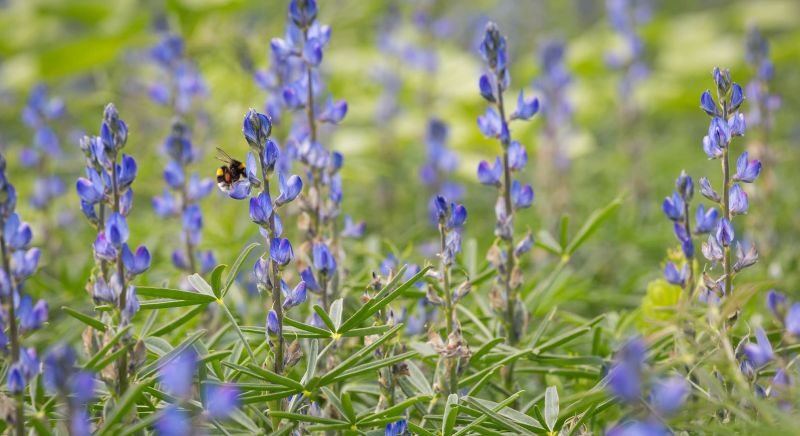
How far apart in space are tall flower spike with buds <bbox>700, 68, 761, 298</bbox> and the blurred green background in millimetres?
639

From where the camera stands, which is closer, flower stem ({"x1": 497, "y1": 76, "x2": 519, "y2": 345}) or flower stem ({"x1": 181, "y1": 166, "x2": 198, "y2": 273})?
flower stem ({"x1": 497, "y1": 76, "x2": 519, "y2": 345})

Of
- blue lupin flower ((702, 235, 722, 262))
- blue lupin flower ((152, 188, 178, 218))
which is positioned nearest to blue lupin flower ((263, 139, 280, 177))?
blue lupin flower ((702, 235, 722, 262))

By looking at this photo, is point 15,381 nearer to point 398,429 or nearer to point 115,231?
point 115,231

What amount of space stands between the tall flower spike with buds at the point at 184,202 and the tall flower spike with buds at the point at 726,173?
4.25ft

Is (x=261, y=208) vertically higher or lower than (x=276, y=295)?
higher

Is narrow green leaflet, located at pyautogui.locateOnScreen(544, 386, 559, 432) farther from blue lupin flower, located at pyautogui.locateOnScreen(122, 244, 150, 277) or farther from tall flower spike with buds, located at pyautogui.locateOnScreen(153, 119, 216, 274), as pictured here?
tall flower spike with buds, located at pyautogui.locateOnScreen(153, 119, 216, 274)

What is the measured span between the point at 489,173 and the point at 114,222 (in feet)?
2.68

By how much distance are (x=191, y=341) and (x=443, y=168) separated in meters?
2.41

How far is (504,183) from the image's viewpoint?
1825 millimetres

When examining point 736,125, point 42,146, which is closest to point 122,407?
point 736,125

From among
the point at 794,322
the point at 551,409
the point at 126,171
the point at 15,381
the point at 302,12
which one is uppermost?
the point at 302,12

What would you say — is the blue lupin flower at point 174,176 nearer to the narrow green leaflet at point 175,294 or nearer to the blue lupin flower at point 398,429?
the narrow green leaflet at point 175,294

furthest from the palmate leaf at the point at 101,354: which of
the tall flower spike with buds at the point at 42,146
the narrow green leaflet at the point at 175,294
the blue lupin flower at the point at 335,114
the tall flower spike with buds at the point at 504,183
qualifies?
the tall flower spike with buds at the point at 42,146

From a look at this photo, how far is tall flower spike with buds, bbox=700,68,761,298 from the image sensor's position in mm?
Answer: 1528
